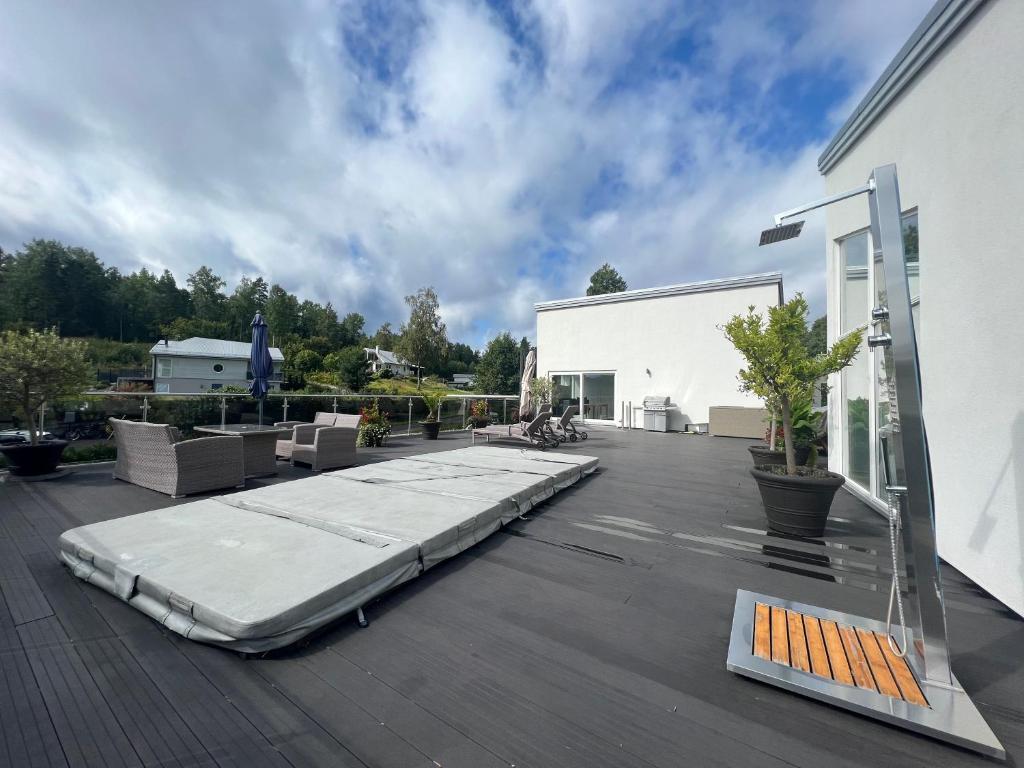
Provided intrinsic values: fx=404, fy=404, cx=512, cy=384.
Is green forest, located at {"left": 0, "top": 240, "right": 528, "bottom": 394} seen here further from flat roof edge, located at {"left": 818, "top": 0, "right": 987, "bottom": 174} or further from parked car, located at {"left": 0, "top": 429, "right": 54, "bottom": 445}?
flat roof edge, located at {"left": 818, "top": 0, "right": 987, "bottom": 174}

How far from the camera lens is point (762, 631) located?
6.69 feet

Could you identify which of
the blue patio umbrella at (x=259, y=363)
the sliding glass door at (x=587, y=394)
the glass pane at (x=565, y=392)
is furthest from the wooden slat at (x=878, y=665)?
the glass pane at (x=565, y=392)

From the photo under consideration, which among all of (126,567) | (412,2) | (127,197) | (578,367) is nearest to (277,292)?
(127,197)

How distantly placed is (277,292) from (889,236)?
57085 millimetres

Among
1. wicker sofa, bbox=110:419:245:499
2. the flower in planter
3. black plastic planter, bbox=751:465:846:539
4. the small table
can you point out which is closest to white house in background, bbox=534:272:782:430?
the flower in planter

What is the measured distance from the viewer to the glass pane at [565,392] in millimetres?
14406

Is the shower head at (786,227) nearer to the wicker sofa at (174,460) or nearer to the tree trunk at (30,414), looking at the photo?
the wicker sofa at (174,460)

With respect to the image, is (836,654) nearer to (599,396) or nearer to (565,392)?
(599,396)

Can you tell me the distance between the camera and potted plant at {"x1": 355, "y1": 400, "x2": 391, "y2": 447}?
8.20 m

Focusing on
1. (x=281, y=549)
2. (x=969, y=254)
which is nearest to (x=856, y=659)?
(x=969, y=254)

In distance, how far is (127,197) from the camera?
1473 cm

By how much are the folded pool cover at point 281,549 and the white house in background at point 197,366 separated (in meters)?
25.9

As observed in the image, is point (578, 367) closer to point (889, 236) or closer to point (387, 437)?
point (387, 437)

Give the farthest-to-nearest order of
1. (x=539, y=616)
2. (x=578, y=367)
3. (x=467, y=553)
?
(x=578, y=367) → (x=467, y=553) → (x=539, y=616)
